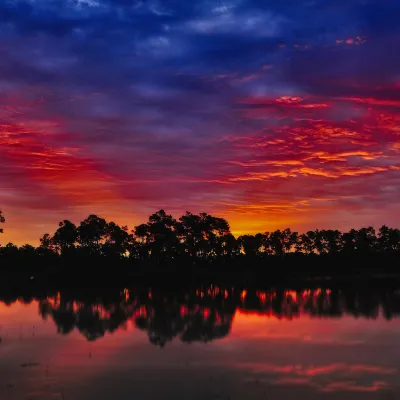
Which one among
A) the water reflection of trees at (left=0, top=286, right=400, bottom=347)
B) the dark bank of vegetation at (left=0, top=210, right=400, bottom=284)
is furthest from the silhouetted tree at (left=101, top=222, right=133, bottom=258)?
the water reflection of trees at (left=0, top=286, right=400, bottom=347)

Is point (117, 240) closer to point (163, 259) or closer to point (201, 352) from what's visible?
point (163, 259)

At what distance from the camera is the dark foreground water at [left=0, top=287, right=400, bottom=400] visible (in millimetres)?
17188

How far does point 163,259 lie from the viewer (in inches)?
4284

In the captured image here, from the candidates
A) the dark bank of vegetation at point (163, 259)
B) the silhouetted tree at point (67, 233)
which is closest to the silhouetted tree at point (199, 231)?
the dark bank of vegetation at point (163, 259)

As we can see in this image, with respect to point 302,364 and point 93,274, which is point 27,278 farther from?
point 302,364

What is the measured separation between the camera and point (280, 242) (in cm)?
A: 15312

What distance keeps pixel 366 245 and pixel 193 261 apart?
63591mm

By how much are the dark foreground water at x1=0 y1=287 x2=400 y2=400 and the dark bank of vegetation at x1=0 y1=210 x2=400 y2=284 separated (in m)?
44.3

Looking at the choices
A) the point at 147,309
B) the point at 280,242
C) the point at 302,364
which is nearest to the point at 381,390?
the point at 302,364

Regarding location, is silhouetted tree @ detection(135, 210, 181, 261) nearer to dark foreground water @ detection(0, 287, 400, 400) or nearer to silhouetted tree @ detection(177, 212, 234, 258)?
silhouetted tree @ detection(177, 212, 234, 258)

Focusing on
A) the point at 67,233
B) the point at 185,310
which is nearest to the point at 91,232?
the point at 67,233

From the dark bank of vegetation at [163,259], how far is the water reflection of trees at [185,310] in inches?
1200

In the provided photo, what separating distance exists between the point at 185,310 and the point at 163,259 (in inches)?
2722

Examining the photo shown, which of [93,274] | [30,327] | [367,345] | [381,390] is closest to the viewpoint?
[381,390]
